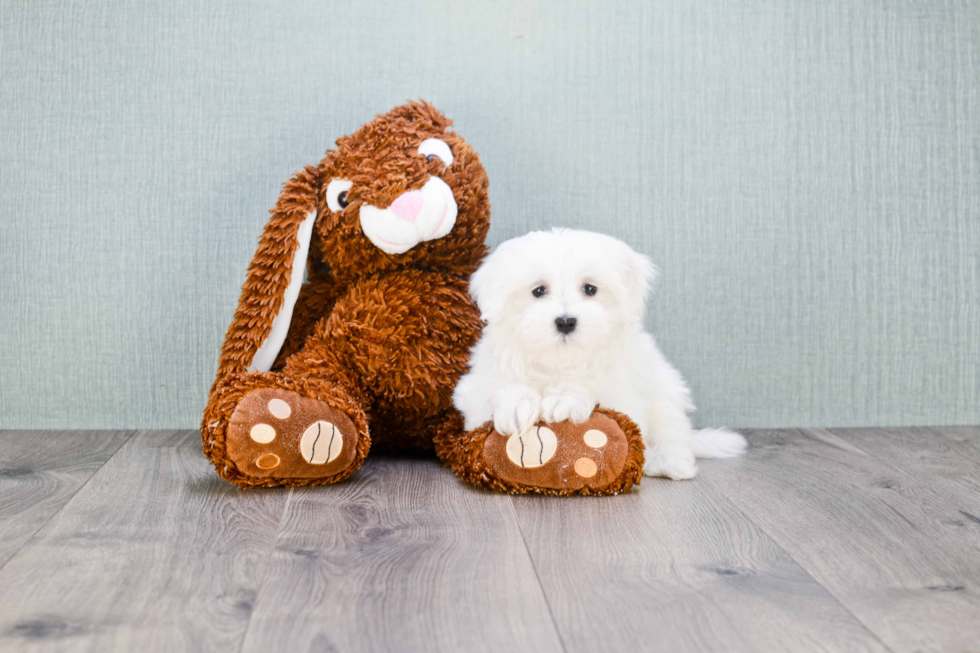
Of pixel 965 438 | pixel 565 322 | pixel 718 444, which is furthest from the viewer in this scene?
pixel 965 438

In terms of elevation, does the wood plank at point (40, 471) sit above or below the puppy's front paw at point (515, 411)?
below

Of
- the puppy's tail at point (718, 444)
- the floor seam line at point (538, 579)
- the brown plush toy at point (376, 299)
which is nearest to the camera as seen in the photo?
the floor seam line at point (538, 579)

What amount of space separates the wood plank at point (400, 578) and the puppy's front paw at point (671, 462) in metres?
0.28

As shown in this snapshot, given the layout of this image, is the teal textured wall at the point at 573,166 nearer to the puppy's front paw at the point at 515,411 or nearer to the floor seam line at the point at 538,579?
the puppy's front paw at the point at 515,411

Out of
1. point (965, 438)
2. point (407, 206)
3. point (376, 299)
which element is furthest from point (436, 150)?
point (965, 438)

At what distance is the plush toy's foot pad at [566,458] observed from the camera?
1.14 meters

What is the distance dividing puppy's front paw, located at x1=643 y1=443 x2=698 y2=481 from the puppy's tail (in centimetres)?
14

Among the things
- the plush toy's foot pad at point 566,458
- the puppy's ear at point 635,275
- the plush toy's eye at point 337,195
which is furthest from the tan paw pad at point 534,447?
the plush toy's eye at point 337,195

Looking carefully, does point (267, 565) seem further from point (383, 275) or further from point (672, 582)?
point (383, 275)

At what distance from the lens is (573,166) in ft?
5.30

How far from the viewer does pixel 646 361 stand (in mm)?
1284

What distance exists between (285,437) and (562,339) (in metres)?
0.42

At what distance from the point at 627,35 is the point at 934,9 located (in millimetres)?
643

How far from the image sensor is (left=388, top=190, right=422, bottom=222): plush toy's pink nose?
127 cm
